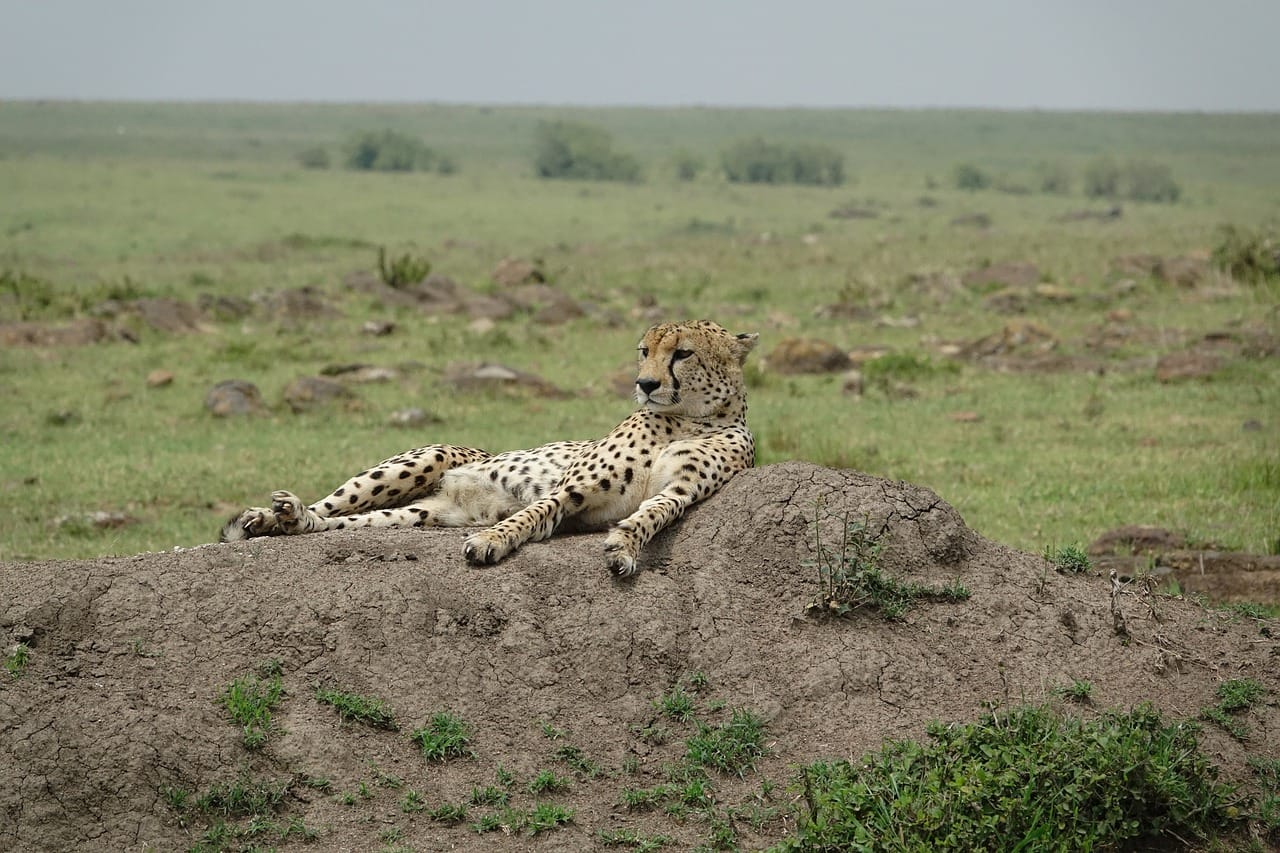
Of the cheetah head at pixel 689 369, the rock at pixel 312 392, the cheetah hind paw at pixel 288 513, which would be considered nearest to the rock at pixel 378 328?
the rock at pixel 312 392

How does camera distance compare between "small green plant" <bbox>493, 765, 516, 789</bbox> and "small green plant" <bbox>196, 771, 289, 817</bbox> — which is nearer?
"small green plant" <bbox>196, 771, 289, 817</bbox>

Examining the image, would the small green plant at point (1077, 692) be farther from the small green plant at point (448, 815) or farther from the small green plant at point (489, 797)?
the small green plant at point (448, 815)

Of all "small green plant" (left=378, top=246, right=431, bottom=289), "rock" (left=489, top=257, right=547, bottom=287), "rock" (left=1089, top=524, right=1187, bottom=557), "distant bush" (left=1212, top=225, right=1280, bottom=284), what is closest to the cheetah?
"rock" (left=1089, top=524, right=1187, bottom=557)

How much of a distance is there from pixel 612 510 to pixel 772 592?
0.86 m

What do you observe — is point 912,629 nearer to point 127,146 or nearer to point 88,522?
point 88,522

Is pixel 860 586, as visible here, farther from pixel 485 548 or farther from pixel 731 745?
pixel 485 548

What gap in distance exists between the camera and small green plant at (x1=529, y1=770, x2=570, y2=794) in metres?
4.54

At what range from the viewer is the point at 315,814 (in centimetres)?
443

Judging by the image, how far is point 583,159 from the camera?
61.1 metres

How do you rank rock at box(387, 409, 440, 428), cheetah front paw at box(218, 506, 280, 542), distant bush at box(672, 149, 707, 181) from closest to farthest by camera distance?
cheetah front paw at box(218, 506, 280, 542) < rock at box(387, 409, 440, 428) < distant bush at box(672, 149, 707, 181)

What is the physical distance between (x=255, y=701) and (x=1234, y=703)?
3.21 meters

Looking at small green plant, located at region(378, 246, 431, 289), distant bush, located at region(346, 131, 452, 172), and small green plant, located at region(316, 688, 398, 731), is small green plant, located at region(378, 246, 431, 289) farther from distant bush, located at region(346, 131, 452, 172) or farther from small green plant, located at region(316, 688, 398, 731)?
distant bush, located at region(346, 131, 452, 172)

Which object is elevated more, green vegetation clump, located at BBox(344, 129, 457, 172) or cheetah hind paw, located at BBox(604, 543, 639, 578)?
cheetah hind paw, located at BBox(604, 543, 639, 578)

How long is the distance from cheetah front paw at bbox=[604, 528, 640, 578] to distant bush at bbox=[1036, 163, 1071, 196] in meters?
56.6
